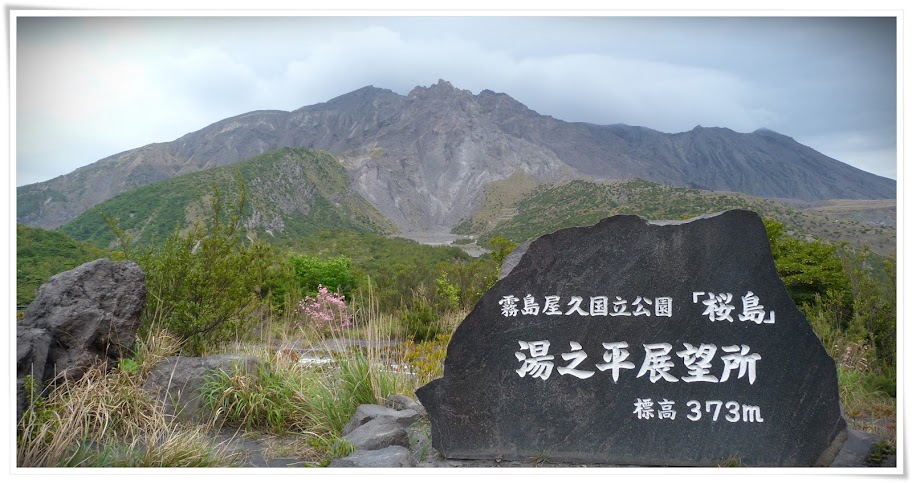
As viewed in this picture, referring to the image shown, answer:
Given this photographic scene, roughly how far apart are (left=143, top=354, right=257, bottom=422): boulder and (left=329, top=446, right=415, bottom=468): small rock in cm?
144

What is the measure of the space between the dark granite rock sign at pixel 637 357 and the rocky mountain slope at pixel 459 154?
60.5 metres

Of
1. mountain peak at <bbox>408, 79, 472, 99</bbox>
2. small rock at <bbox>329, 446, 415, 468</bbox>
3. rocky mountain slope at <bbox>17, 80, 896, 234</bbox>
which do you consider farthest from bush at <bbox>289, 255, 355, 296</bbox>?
mountain peak at <bbox>408, 79, 472, 99</bbox>

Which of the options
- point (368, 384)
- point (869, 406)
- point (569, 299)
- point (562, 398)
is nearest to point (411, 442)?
point (368, 384)

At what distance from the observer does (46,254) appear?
14.9 metres

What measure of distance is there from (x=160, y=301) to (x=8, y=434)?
5.84 feet

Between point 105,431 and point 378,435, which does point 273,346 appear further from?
point 378,435

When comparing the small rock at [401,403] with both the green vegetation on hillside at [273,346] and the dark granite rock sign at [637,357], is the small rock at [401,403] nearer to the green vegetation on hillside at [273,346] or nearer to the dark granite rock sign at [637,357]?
the green vegetation on hillside at [273,346]

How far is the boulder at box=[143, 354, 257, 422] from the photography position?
469cm

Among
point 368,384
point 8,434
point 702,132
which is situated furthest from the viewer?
point 702,132

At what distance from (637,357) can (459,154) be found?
323 ft

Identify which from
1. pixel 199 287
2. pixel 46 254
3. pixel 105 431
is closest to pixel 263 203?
pixel 46 254

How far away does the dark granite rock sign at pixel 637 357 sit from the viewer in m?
3.97

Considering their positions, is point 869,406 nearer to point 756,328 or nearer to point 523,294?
point 756,328

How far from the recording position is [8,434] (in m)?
3.75
